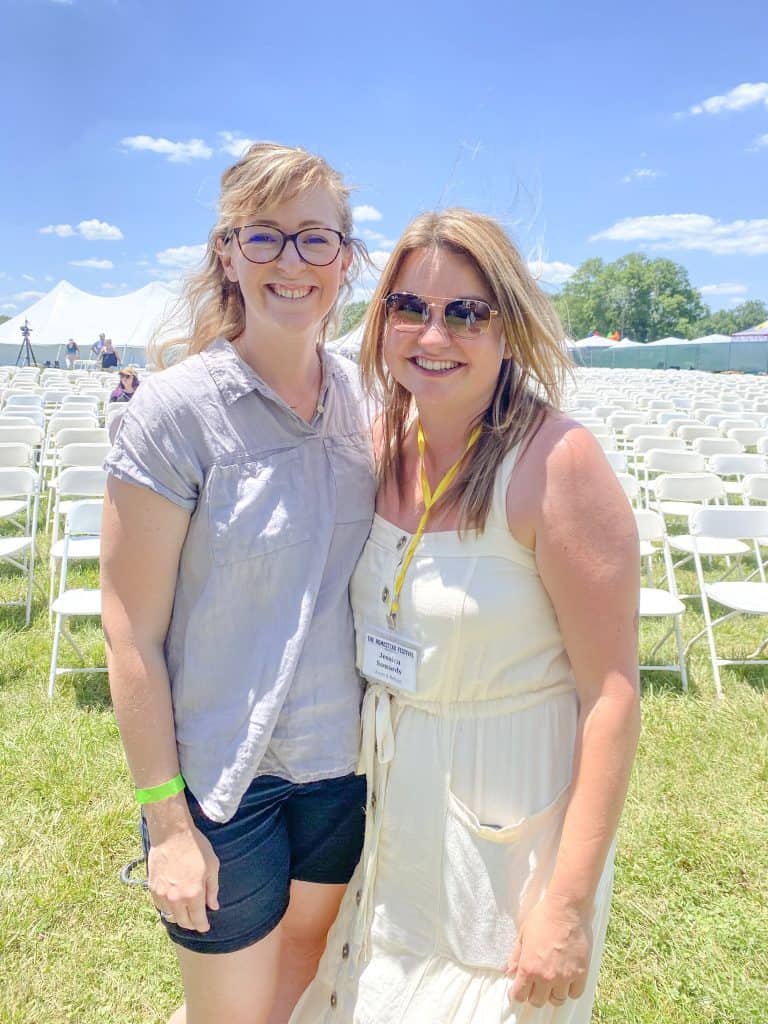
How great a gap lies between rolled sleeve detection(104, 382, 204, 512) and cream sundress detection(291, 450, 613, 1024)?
1.43ft

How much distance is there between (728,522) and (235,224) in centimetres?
442

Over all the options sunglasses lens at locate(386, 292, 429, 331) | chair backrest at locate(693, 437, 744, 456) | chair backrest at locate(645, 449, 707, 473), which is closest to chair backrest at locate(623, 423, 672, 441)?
chair backrest at locate(693, 437, 744, 456)

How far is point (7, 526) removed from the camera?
24.9ft

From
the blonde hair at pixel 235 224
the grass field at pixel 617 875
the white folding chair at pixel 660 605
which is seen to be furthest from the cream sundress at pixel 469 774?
the white folding chair at pixel 660 605

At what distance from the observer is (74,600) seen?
4.32 meters

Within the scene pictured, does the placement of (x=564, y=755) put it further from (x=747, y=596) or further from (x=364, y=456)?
(x=747, y=596)

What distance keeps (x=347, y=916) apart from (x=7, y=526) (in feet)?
23.7

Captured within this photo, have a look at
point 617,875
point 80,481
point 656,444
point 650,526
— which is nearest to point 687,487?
point 650,526

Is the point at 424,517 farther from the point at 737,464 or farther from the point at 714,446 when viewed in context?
the point at 714,446

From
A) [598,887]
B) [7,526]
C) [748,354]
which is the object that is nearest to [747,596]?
[598,887]

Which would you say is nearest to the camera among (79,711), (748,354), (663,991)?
(663,991)

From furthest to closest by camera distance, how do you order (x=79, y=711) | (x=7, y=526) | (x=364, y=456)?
(x=7, y=526)
(x=79, y=711)
(x=364, y=456)

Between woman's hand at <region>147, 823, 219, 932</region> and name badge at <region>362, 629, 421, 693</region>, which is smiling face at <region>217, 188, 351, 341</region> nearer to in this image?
name badge at <region>362, 629, 421, 693</region>

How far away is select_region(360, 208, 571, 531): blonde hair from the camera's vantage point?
140 cm
